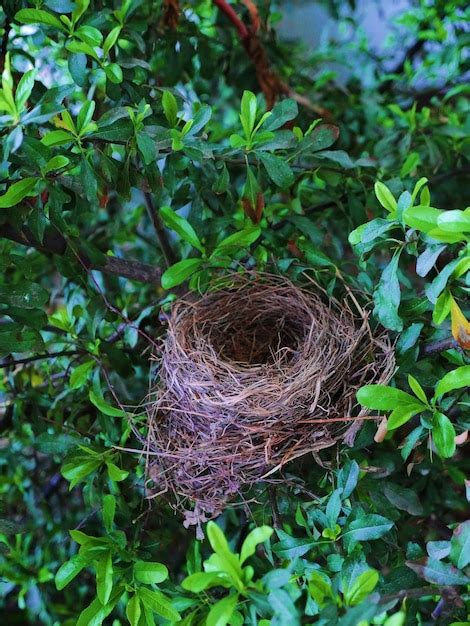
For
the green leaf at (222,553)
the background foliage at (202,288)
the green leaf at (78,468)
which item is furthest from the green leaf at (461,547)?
the green leaf at (78,468)

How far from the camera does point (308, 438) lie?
84 cm

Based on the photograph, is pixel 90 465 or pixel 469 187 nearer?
pixel 90 465

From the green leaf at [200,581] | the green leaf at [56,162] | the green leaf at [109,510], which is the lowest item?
the green leaf at [109,510]

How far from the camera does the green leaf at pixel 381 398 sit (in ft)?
2.36

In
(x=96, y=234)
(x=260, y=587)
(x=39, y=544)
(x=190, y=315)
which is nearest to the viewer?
(x=260, y=587)

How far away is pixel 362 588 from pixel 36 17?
775 millimetres

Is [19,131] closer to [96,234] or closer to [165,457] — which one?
[165,457]

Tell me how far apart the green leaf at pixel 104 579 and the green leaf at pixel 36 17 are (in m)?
0.68

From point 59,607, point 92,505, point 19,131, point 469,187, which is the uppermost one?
point 19,131

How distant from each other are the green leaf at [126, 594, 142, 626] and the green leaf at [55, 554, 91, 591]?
7 centimetres

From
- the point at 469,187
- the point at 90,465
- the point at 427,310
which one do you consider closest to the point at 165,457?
the point at 90,465

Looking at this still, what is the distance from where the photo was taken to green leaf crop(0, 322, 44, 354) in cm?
85

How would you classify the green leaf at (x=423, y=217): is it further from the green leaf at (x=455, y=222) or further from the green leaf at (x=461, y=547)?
the green leaf at (x=461, y=547)

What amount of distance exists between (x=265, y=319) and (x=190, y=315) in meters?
0.15
